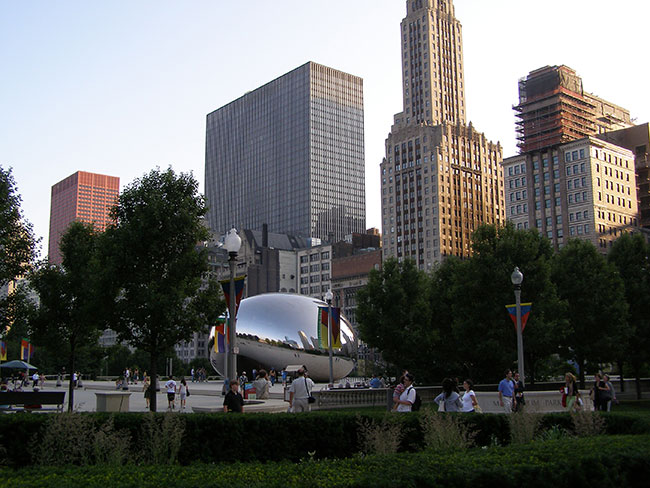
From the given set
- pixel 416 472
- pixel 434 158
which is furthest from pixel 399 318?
pixel 434 158

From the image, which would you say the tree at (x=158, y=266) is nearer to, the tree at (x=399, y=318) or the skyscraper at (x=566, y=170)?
the tree at (x=399, y=318)

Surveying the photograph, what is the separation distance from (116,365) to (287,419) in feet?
357

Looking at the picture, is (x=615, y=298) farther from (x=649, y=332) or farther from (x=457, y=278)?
(x=457, y=278)

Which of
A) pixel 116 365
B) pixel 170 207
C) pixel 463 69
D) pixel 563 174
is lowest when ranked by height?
pixel 116 365

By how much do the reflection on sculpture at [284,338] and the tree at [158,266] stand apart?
33.0 meters

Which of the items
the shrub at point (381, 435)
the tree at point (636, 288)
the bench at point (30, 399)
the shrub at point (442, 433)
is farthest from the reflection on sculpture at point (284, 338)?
the shrub at point (442, 433)

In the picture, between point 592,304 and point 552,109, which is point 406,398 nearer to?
point 592,304

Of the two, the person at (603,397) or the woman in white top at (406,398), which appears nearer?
the woman in white top at (406,398)

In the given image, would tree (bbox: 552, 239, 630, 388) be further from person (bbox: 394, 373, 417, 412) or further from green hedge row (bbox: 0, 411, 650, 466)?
green hedge row (bbox: 0, 411, 650, 466)

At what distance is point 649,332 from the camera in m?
39.4

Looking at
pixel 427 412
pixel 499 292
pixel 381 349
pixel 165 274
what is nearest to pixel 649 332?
pixel 499 292

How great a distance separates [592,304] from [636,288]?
15.2 feet

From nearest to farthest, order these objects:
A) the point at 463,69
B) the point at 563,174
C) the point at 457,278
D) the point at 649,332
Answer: the point at 457,278
the point at 649,332
the point at 563,174
the point at 463,69

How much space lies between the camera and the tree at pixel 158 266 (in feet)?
81.7
